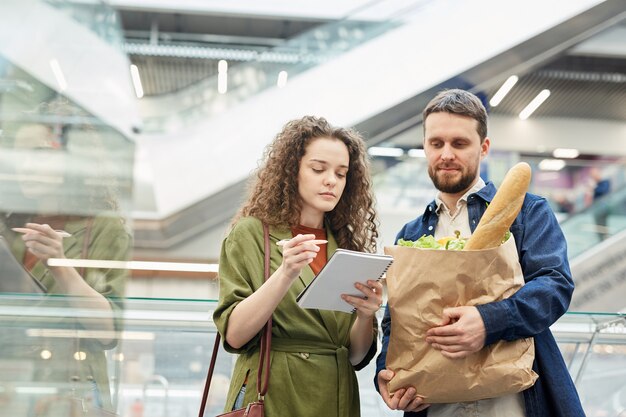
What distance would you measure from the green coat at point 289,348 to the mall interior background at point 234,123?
0.48 metres

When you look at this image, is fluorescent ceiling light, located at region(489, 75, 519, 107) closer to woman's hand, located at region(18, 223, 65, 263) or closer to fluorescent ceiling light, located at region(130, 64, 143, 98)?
fluorescent ceiling light, located at region(130, 64, 143, 98)

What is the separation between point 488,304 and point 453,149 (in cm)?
59

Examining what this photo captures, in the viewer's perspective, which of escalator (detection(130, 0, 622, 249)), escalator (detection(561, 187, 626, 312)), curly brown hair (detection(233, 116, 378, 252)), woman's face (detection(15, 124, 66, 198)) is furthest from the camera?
escalator (detection(130, 0, 622, 249))

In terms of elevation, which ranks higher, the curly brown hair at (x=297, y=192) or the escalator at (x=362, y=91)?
the escalator at (x=362, y=91)

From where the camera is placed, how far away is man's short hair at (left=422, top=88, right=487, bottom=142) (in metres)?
2.52

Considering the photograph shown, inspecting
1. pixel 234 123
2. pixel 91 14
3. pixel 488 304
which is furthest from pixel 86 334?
pixel 234 123

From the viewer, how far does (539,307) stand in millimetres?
2170

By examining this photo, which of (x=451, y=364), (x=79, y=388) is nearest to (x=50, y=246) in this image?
(x=79, y=388)

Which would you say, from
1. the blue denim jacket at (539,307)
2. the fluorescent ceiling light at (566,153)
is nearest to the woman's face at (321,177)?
the blue denim jacket at (539,307)

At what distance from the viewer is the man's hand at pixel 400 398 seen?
7.22 feet

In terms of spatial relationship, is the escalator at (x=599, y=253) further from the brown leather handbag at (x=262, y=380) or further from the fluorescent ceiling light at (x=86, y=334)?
the brown leather handbag at (x=262, y=380)

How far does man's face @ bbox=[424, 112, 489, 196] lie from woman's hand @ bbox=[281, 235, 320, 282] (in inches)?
25.0

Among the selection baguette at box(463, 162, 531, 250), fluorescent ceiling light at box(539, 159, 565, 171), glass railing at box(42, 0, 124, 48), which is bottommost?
baguette at box(463, 162, 531, 250)

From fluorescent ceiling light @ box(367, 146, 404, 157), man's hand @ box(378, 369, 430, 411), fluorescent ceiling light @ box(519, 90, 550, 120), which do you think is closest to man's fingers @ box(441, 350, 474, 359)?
man's hand @ box(378, 369, 430, 411)
